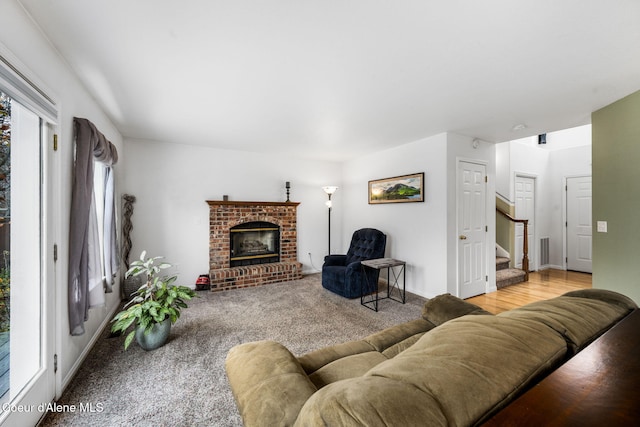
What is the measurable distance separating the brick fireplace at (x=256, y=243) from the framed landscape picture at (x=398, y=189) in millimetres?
1494

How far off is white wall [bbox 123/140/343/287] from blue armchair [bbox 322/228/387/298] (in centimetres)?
105

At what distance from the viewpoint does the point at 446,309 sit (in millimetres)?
1647

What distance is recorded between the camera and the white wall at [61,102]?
1.33 m

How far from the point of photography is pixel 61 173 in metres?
1.77

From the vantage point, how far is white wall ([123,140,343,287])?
Answer: 3783mm

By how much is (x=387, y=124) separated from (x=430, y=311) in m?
2.25

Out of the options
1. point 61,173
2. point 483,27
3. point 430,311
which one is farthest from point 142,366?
point 483,27

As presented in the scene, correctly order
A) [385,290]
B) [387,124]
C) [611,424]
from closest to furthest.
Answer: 1. [611,424]
2. [387,124]
3. [385,290]

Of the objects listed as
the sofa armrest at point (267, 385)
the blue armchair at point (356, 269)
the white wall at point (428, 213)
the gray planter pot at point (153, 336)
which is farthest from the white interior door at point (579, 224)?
the gray planter pot at point (153, 336)

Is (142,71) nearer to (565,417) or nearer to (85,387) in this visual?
(85,387)

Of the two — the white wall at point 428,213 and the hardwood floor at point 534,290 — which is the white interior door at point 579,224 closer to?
the hardwood floor at point 534,290

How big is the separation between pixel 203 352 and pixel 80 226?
1429mm

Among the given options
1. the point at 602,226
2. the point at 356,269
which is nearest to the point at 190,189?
the point at 356,269

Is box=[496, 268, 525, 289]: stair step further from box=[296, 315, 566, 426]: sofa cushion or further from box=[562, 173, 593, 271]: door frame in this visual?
box=[296, 315, 566, 426]: sofa cushion
